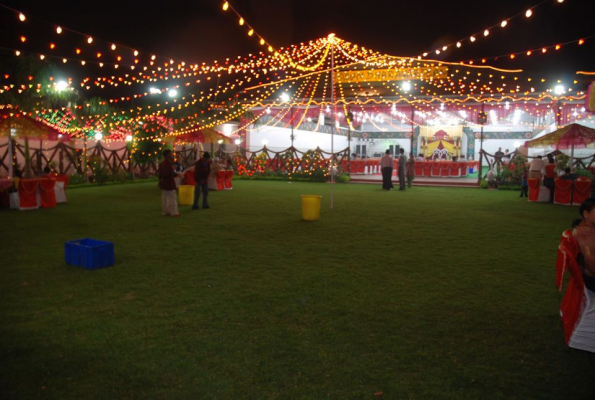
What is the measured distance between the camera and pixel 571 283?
3.60m

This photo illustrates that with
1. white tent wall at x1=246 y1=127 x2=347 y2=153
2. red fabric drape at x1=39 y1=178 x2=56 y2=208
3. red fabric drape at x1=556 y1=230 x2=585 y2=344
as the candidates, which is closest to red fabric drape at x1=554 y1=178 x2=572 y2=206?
red fabric drape at x1=556 y1=230 x2=585 y2=344

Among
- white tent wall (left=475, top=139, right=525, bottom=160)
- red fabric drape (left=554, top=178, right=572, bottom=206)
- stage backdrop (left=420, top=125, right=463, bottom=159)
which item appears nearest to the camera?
red fabric drape (left=554, top=178, right=572, bottom=206)

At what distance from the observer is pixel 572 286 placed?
3.60 m

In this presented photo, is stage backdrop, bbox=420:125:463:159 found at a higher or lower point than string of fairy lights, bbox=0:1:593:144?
lower

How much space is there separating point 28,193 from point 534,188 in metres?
13.5

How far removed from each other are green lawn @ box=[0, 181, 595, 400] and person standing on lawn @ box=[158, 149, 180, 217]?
5.72 ft

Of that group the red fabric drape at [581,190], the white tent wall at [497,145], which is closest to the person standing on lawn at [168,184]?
the red fabric drape at [581,190]

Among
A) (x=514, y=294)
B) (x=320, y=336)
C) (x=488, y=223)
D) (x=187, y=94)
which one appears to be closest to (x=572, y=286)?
(x=514, y=294)

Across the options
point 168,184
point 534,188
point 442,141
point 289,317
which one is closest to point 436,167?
point 442,141

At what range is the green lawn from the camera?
114 inches

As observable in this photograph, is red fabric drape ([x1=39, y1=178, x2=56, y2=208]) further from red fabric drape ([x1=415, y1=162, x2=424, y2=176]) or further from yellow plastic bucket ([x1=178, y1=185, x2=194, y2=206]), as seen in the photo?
red fabric drape ([x1=415, y1=162, x2=424, y2=176])

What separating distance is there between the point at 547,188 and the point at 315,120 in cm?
1657

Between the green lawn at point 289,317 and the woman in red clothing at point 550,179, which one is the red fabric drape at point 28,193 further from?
the woman in red clothing at point 550,179

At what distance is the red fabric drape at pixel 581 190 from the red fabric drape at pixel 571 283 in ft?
33.4
